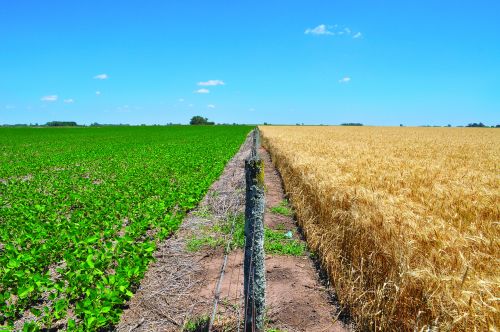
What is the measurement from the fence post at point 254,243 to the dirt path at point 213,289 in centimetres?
58

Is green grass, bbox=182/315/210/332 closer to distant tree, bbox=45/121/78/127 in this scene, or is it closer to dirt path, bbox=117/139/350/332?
dirt path, bbox=117/139/350/332

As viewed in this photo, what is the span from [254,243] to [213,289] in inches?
78.3

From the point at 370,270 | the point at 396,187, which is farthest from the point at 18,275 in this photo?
the point at 396,187

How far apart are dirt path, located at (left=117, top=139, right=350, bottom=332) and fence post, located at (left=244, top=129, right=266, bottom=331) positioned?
1.92ft

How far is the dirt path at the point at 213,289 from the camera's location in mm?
4227

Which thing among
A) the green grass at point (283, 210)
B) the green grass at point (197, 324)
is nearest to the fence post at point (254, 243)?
the green grass at point (197, 324)

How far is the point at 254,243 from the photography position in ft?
11.4

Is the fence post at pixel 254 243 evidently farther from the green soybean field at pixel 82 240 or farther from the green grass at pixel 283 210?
the green grass at pixel 283 210

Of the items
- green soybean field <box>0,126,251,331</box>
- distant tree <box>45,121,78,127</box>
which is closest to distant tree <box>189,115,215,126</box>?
distant tree <box>45,121,78,127</box>

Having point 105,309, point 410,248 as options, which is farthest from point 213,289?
point 410,248

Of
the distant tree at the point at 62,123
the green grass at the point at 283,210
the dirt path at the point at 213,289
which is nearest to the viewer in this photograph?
the dirt path at the point at 213,289

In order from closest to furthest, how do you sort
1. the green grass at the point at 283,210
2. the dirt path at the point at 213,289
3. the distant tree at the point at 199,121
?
the dirt path at the point at 213,289
the green grass at the point at 283,210
the distant tree at the point at 199,121

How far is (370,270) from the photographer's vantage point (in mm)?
4383

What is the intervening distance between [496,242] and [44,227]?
26.0ft
